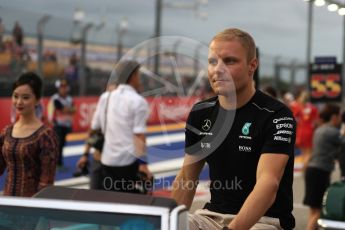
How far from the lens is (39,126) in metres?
4.89

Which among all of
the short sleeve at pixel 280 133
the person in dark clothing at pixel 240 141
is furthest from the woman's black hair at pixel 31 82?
the short sleeve at pixel 280 133

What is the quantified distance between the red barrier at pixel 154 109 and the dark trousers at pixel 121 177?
0.60m

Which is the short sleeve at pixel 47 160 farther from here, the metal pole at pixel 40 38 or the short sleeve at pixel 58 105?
the metal pole at pixel 40 38

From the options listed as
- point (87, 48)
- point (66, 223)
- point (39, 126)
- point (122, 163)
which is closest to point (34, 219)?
point (66, 223)

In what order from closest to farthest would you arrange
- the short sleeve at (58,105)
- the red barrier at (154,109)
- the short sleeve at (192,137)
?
the short sleeve at (192,137) → the red barrier at (154,109) → the short sleeve at (58,105)

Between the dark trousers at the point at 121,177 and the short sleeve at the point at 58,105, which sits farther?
the short sleeve at the point at 58,105

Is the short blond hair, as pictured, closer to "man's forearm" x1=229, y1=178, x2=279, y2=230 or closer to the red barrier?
"man's forearm" x1=229, y1=178, x2=279, y2=230

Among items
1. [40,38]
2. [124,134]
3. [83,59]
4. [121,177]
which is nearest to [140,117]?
[124,134]

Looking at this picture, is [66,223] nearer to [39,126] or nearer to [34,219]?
[34,219]

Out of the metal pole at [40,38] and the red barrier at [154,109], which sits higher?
the metal pole at [40,38]

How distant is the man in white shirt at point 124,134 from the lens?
6582mm

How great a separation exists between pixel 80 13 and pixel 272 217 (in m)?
20.1

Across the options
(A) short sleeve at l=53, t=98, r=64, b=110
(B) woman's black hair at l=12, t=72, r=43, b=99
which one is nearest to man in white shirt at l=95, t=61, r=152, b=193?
(B) woman's black hair at l=12, t=72, r=43, b=99

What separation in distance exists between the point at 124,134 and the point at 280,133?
354cm
